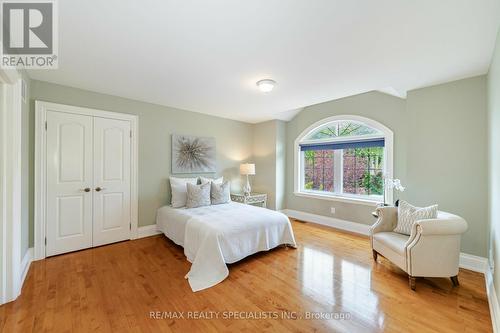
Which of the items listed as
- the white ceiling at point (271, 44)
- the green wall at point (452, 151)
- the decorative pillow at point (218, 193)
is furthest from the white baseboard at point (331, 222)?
the white ceiling at point (271, 44)

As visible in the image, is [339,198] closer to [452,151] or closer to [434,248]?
[452,151]

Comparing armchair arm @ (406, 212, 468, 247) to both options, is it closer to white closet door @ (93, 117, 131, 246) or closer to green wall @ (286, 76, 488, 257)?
green wall @ (286, 76, 488, 257)

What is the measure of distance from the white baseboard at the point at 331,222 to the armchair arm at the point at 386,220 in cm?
114

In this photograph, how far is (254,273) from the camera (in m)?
2.54

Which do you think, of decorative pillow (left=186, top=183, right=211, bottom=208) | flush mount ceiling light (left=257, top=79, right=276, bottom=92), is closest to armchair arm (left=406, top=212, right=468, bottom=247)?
flush mount ceiling light (left=257, top=79, right=276, bottom=92)

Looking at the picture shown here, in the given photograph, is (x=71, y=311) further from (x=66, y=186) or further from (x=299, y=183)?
(x=299, y=183)

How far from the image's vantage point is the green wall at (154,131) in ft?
9.79

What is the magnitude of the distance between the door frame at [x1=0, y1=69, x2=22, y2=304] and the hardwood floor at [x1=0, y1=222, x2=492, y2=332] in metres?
0.23

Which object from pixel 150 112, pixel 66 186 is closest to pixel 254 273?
pixel 66 186

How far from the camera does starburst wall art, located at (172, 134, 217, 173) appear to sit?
4105 millimetres

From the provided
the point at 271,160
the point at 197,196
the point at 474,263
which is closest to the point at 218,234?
the point at 197,196

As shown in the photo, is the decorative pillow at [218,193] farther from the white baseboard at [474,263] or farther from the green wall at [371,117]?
the white baseboard at [474,263]

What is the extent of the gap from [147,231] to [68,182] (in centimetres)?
140

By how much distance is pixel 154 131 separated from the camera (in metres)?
3.87
